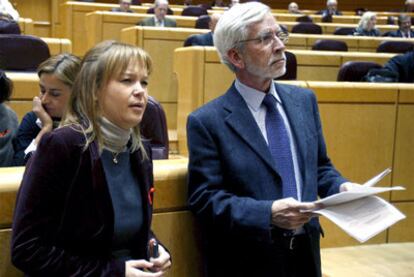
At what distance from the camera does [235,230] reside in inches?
49.9

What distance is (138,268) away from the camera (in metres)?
1.09

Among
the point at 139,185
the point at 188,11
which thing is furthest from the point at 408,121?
the point at 188,11

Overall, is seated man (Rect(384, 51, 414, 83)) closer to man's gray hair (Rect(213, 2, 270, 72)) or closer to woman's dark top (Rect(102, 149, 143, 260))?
man's gray hair (Rect(213, 2, 270, 72))

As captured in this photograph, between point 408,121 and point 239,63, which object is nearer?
point 239,63

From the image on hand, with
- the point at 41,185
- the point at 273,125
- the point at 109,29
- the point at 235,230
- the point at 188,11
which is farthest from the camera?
the point at 188,11

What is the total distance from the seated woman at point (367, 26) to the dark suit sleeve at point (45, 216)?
547 centimetres

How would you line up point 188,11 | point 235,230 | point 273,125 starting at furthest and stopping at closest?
point 188,11 < point 273,125 < point 235,230

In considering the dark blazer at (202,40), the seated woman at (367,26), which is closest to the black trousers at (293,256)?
the dark blazer at (202,40)

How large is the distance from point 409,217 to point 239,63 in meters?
1.22

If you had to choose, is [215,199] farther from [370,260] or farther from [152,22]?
[152,22]

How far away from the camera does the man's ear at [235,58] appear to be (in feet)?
4.50

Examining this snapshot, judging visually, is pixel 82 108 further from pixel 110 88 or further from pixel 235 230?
pixel 235 230

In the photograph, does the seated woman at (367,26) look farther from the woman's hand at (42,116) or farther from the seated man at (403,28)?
the woman's hand at (42,116)

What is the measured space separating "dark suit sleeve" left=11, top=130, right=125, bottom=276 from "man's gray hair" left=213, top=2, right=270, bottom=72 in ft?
1.60
